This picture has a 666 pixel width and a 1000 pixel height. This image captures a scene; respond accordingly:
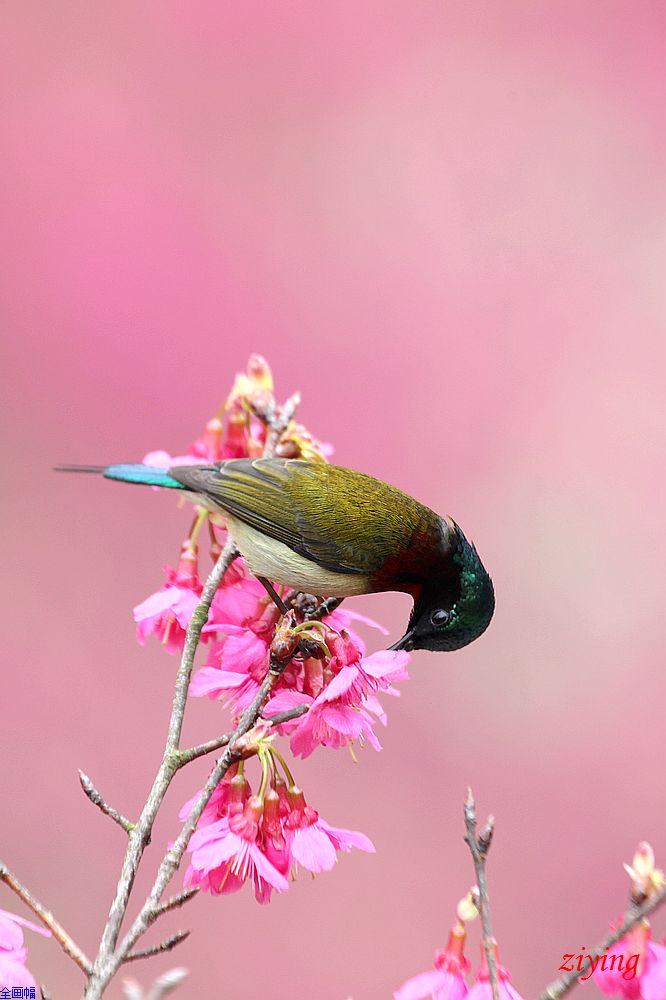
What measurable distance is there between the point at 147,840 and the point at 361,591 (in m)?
0.55

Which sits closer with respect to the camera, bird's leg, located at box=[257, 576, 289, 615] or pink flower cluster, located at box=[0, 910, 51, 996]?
pink flower cluster, located at box=[0, 910, 51, 996]

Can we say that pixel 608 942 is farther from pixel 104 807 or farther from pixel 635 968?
pixel 104 807

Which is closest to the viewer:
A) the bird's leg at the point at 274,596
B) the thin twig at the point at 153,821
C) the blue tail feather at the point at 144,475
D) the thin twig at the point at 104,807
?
the thin twig at the point at 153,821

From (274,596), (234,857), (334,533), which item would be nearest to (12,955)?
(234,857)

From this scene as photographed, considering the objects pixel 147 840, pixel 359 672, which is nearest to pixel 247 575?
pixel 359 672

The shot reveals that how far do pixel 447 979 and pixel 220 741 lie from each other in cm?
27

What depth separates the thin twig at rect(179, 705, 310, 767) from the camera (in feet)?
2.63

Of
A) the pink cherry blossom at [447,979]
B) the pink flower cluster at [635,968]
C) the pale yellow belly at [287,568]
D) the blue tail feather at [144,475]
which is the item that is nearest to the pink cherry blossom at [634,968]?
the pink flower cluster at [635,968]

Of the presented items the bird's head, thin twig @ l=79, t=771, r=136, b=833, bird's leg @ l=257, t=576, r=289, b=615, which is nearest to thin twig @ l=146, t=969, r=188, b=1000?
thin twig @ l=79, t=771, r=136, b=833

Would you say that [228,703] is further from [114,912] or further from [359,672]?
[114,912]

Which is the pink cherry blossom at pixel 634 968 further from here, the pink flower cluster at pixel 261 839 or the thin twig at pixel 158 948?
the thin twig at pixel 158 948

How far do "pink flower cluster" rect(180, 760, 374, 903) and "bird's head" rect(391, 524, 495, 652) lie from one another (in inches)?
12.5

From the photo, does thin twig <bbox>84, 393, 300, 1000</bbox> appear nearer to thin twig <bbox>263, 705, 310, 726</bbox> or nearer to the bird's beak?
thin twig <bbox>263, 705, 310, 726</bbox>

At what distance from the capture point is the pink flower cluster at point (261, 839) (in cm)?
82
